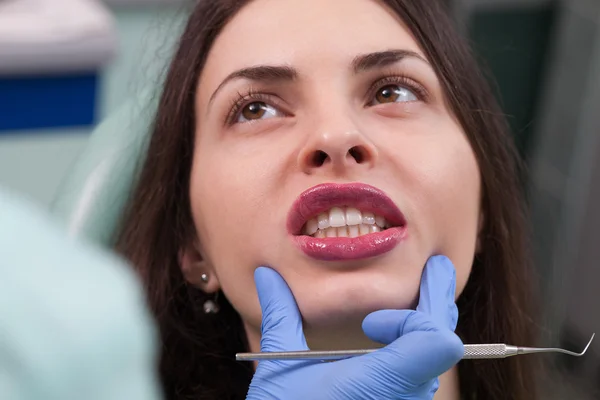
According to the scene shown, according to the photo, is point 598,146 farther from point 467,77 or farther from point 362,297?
point 362,297

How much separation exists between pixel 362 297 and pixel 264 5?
449 mm

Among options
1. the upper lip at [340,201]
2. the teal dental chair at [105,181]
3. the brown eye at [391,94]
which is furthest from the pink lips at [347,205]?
the teal dental chair at [105,181]

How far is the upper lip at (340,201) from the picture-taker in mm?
875

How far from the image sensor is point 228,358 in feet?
3.95

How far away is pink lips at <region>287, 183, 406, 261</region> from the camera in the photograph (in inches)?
33.8

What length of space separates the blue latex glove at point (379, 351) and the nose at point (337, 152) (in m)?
0.15

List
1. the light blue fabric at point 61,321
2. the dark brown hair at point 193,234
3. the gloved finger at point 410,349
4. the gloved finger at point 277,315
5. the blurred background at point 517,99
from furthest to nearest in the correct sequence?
the blurred background at point 517,99 → the dark brown hair at point 193,234 → the gloved finger at point 277,315 → the gloved finger at point 410,349 → the light blue fabric at point 61,321

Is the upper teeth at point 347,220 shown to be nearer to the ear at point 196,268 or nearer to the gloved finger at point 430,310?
the gloved finger at point 430,310

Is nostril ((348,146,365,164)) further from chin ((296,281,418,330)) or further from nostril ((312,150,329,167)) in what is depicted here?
chin ((296,281,418,330))

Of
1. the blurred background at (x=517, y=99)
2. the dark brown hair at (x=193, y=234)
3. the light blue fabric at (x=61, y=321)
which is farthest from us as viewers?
the blurred background at (x=517, y=99)

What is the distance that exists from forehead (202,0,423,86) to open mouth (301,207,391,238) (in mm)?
199

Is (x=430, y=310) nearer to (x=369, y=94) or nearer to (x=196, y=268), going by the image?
(x=369, y=94)

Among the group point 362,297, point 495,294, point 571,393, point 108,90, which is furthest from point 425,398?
point 108,90

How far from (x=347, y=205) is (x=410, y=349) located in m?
0.21
